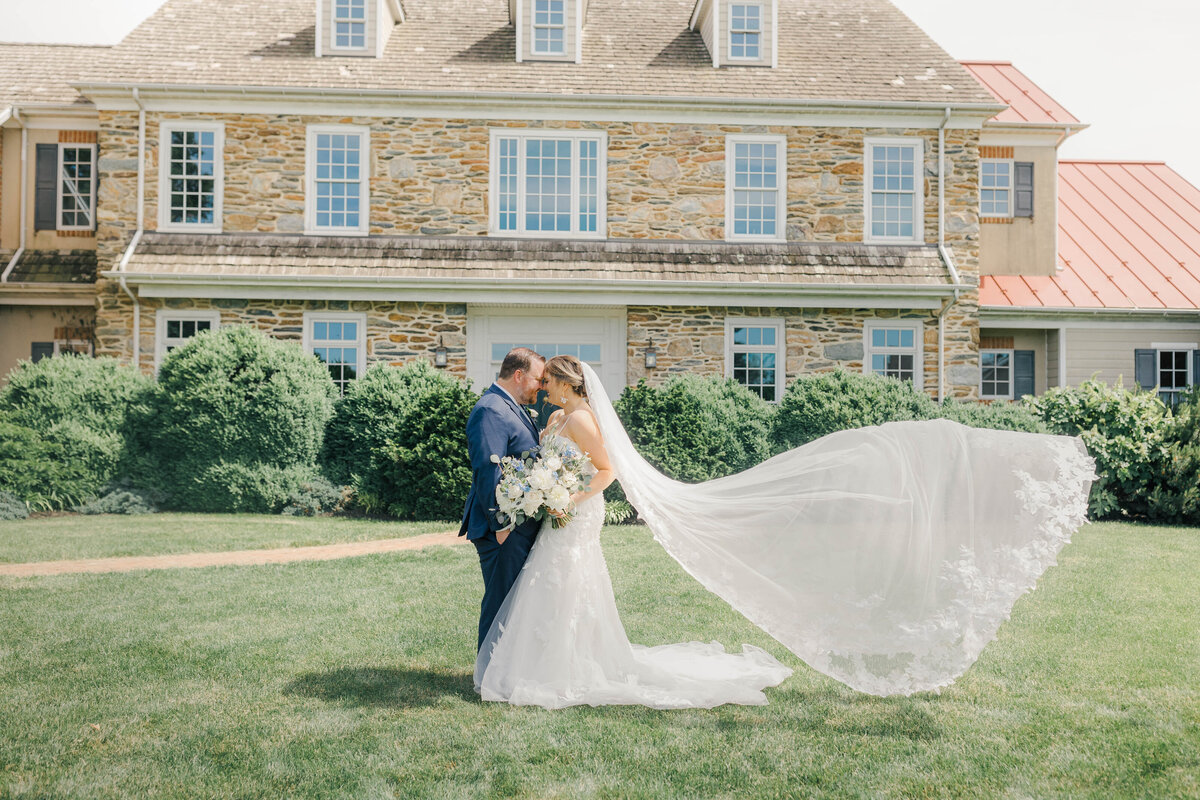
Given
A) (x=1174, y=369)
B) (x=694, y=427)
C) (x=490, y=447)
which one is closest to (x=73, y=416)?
(x=694, y=427)

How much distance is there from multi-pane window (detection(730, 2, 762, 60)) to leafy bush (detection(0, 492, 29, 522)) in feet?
48.6

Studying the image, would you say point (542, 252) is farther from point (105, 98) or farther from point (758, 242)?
point (105, 98)

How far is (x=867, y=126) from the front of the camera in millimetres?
17734

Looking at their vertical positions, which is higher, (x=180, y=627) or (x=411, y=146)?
(x=411, y=146)

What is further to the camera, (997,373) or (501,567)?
(997,373)

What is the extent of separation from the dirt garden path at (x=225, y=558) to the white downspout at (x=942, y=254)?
1050 cm

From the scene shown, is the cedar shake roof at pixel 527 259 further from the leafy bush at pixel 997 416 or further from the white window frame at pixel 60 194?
the leafy bush at pixel 997 416

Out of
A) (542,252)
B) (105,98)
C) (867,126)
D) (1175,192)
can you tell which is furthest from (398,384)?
(1175,192)

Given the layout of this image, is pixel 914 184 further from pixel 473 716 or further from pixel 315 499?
pixel 473 716

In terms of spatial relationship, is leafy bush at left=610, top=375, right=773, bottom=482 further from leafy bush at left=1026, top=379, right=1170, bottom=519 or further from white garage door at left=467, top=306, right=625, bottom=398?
leafy bush at left=1026, top=379, right=1170, bottom=519

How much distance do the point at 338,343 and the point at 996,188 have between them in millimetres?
14002

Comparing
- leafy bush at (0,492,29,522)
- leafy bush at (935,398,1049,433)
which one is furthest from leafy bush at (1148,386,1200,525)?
leafy bush at (0,492,29,522)

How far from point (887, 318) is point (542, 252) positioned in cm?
671

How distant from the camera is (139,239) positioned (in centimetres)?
1695
